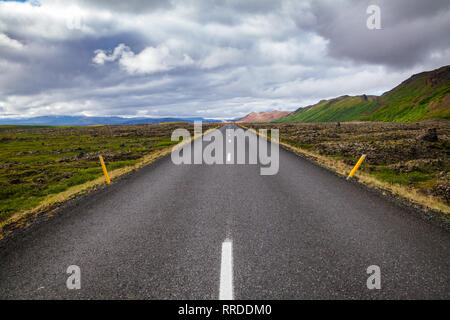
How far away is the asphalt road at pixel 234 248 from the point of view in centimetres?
333

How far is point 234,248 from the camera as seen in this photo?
4.30m

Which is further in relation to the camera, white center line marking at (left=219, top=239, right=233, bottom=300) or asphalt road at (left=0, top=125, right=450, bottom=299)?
asphalt road at (left=0, top=125, right=450, bottom=299)

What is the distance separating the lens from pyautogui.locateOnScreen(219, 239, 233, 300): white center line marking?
3.18 meters

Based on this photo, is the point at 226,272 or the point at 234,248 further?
the point at 234,248

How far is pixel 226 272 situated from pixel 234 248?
72cm

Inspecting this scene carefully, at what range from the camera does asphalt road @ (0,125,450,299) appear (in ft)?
10.9

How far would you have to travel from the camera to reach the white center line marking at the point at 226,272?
3.18 meters

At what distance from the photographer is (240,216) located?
5785 millimetres

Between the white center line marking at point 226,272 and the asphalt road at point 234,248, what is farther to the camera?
the asphalt road at point 234,248

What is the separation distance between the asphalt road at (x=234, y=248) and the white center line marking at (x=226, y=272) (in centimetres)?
7

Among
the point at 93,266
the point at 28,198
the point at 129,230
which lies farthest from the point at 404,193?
the point at 28,198

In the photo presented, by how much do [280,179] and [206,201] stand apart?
12.9ft

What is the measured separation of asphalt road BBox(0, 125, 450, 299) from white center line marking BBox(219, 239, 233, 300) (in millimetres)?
75
